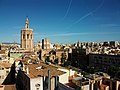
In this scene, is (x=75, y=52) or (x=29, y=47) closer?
(x=75, y=52)

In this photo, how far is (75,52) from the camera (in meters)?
82.9

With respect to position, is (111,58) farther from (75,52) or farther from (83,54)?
(75,52)

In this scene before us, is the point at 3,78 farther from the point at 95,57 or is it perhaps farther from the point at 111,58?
the point at 95,57

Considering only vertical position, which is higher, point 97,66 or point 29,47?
point 29,47

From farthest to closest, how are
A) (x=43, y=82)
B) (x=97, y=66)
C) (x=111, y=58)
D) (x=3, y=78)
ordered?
(x=97, y=66) → (x=111, y=58) → (x=3, y=78) → (x=43, y=82)

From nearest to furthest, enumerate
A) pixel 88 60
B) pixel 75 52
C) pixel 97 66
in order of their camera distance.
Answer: pixel 97 66 < pixel 88 60 < pixel 75 52

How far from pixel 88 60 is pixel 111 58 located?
50.0 ft

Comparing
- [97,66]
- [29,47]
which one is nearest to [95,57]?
[97,66]

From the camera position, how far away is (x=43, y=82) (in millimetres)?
21047

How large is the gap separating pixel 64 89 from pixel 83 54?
A: 57668 mm

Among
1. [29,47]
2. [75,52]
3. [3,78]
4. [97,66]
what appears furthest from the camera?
[29,47]

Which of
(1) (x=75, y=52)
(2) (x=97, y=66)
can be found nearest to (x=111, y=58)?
(2) (x=97, y=66)

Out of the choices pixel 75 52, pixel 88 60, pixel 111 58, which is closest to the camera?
pixel 111 58

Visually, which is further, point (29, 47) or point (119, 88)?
point (29, 47)
